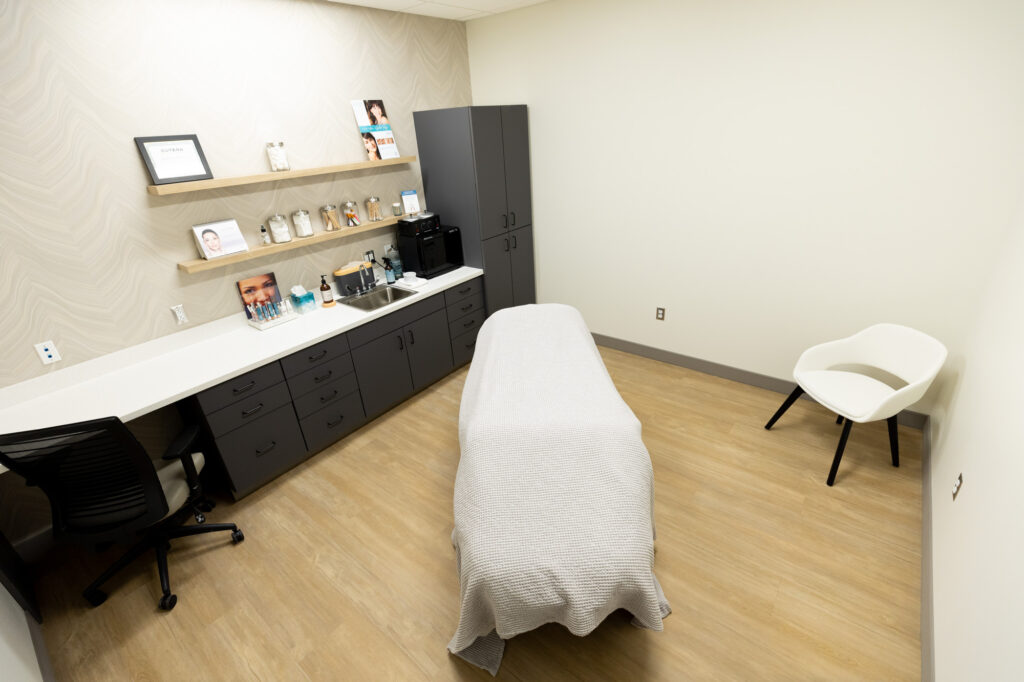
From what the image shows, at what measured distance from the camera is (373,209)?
11.2ft

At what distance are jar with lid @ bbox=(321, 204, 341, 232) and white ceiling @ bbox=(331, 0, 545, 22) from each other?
1.37m

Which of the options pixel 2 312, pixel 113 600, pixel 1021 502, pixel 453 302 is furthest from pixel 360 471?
pixel 1021 502

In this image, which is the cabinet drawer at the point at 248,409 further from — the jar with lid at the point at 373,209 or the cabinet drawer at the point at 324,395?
the jar with lid at the point at 373,209

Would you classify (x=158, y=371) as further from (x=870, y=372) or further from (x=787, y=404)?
(x=870, y=372)

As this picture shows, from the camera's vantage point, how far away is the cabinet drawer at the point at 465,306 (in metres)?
3.54

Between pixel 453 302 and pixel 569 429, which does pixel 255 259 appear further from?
pixel 569 429

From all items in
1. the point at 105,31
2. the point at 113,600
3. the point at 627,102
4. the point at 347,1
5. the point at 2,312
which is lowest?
the point at 113,600

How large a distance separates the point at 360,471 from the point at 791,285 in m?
3.10

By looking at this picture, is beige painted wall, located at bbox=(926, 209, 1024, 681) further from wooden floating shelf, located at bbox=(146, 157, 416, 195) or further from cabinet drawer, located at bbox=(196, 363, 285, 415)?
wooden floating shelf, located at bbox=(146, 157, 416, 195)

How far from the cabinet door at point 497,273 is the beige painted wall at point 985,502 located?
9.68 feet

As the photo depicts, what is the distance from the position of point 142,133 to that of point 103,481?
1.83 m

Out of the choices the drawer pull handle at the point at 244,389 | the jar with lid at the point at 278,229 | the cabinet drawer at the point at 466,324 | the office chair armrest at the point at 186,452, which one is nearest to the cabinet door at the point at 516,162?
the cabinet drawer at the point at 466,324

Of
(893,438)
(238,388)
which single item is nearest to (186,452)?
(238,388)

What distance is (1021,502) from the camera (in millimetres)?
1213
